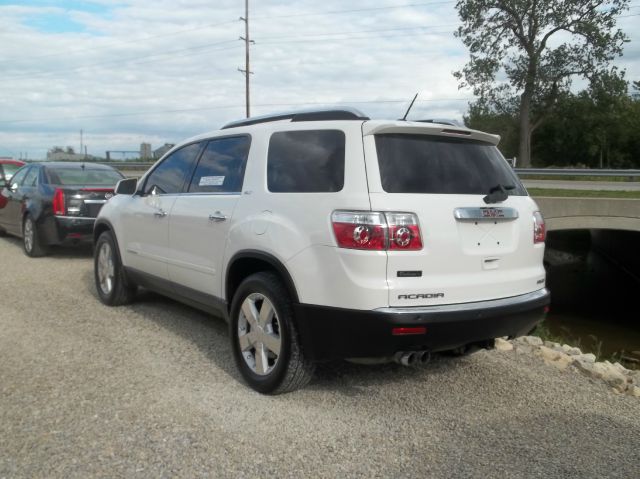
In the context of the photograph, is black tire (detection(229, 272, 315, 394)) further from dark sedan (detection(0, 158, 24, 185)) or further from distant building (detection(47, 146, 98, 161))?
distant building (detection(47, 146, 98, 161))

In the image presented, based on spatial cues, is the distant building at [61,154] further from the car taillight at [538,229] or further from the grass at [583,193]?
the car taillight at [538,229]

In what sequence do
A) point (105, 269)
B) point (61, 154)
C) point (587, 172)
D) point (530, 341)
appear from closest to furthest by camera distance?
A: point (530, 341), point (105, 269), point (587, 172), point (61, 154)

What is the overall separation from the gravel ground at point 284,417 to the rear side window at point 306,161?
1.40m

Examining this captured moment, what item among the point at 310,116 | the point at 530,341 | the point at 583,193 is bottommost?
the point at 530,341

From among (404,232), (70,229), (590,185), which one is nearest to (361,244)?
(404,232)

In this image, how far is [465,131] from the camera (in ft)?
12.8

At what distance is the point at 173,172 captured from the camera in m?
5.39

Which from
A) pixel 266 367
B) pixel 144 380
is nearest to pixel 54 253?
pixel 144 380

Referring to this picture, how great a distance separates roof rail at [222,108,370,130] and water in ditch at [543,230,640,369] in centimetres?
624

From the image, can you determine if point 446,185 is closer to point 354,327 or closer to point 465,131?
point 465,131

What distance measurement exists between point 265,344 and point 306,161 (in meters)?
1.22

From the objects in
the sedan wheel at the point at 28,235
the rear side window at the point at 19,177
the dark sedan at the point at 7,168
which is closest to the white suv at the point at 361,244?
the sedan wheel at the point at 28,235

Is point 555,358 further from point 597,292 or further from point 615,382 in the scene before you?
point 597,292

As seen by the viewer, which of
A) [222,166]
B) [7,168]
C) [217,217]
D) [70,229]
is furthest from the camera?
[7,168]
